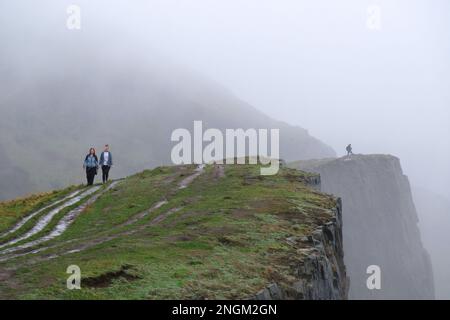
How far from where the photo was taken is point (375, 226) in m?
191

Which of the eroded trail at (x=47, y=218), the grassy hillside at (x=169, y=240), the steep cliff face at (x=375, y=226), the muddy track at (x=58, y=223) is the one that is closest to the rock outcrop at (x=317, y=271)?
the grassy hillside at (x=169, y=240)

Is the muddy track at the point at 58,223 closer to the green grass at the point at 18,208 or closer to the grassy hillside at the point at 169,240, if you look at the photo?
the grassy hillside at the point at 169,240

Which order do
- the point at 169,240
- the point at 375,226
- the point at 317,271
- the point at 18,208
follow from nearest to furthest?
1. the point at 169,240
2. the point at 317,271
3. the point at 18,208
4. the point at 375,226

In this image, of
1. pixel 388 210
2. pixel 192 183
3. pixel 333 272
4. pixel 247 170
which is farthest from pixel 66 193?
pixel 388 210

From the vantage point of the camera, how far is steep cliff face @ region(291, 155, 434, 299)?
177m

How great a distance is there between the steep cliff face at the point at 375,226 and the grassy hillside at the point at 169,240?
446 feet

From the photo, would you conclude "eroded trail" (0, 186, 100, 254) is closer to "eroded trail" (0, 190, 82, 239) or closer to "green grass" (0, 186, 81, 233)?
"eroded trail" (0, 190, 82, 239)

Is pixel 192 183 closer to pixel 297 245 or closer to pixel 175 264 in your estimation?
pixel 297 245

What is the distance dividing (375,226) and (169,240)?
179007mm

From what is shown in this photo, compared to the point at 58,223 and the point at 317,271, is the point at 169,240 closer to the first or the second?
the point at 317,271

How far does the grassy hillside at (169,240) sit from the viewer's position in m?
17.2

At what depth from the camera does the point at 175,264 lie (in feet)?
63.9

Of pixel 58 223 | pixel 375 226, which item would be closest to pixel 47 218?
pixel 58 223

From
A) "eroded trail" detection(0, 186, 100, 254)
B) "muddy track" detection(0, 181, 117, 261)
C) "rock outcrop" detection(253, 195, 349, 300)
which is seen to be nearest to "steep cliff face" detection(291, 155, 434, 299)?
"eroded trail" detection(0, 186, 100, 254)
